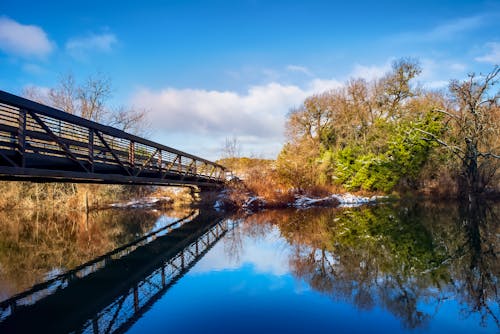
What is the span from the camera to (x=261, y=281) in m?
5.59

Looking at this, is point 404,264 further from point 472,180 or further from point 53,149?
point 472,180

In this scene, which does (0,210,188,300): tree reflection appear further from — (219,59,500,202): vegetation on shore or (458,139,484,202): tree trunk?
(458,139,484,202): tree trunk

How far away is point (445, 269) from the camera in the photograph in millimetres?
5656

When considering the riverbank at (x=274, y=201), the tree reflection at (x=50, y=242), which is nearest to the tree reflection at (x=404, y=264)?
the tree reflection at (x=50, y=242)

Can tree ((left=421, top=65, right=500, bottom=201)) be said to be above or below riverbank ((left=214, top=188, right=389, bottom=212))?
above

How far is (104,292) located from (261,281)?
270cm

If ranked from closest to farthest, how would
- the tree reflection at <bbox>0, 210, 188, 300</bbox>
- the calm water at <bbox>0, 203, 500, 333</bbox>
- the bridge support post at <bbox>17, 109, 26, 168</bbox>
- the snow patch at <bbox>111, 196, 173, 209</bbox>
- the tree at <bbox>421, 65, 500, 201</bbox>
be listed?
the calm water at <bbox>0, 203, 500, 333</bbox>, the bridge support post at <bbox>17, 109, 26, 168</bbox>, the tree reflection at <bbox>0, 210, 188, 300</bbox>, the tree at <bbox>421, 65, 500, 201</bbox>, the snow patch at <bbox>111, 196, 173, 209</bbox>

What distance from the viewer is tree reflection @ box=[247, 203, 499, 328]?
4.42 meters

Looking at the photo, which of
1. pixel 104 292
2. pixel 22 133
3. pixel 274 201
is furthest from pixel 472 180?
pixel 22 133

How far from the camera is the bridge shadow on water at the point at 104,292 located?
13.1 ft

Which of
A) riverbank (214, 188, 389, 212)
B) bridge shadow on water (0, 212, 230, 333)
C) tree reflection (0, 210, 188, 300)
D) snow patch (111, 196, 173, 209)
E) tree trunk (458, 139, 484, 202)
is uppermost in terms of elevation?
tree trunk (458, 139, 484, 202)

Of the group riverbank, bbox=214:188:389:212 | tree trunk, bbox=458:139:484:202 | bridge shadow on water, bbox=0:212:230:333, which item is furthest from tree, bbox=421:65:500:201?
bridge shadow on water, bbox=0:212:230:333

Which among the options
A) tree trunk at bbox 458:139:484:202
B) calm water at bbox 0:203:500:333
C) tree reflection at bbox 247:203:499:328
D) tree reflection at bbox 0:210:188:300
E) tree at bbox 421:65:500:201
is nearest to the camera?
calm water at bbox 0:203:500:333

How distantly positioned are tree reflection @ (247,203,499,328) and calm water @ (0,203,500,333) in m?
0.02
